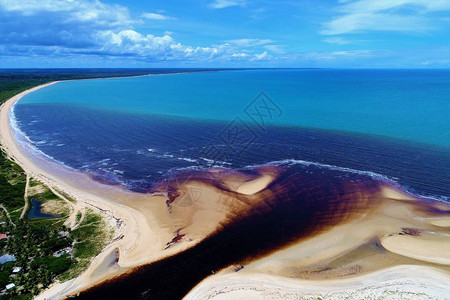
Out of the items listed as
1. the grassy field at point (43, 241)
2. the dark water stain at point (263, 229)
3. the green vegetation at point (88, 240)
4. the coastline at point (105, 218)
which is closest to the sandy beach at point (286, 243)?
the coastline at point (105, 218)

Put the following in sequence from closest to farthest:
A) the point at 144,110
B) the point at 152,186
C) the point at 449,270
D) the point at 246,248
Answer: the point at 449,270 → the point at 246,248 → the point at 152,186 → the point at 144,110

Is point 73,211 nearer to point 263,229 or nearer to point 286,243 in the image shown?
point 263,229

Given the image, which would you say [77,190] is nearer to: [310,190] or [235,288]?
[235,288]

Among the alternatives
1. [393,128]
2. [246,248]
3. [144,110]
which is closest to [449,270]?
[246,248]

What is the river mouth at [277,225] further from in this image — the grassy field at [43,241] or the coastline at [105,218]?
the grassy field at [43,241]

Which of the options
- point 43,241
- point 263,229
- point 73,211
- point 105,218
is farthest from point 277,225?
point 73,211

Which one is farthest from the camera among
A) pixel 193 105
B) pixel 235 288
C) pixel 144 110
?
pixel 193 105
